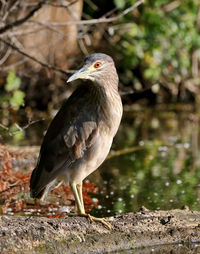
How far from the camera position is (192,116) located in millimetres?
11461

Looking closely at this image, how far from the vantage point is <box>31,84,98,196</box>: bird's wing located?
16.0ft

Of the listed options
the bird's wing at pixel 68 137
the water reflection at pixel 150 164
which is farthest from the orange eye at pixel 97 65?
the water reflection at pixel 150 164

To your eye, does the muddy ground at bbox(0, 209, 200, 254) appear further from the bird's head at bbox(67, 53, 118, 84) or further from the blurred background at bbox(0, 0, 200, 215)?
the blurred background at bbox(0, 0, 200, 215)

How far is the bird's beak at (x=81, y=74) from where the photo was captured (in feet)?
15.1

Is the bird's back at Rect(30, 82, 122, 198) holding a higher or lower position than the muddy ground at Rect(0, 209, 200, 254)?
higher

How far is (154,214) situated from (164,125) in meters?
6.04

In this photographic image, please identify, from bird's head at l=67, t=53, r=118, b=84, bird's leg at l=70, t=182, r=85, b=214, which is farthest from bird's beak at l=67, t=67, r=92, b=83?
bird's leg at l=70, t=182, r=85, b=214

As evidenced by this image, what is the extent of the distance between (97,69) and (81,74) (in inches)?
8.3

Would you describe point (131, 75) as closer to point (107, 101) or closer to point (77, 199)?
point (107, 101)

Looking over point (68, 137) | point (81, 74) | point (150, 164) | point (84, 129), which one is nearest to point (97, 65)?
point (81, 74)

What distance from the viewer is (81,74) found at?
4633 millimetres

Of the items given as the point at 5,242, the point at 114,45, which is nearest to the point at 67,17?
the point at 114,45

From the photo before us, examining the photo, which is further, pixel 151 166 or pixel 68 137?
pixel 151 166

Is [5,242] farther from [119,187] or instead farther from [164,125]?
[164,125]
